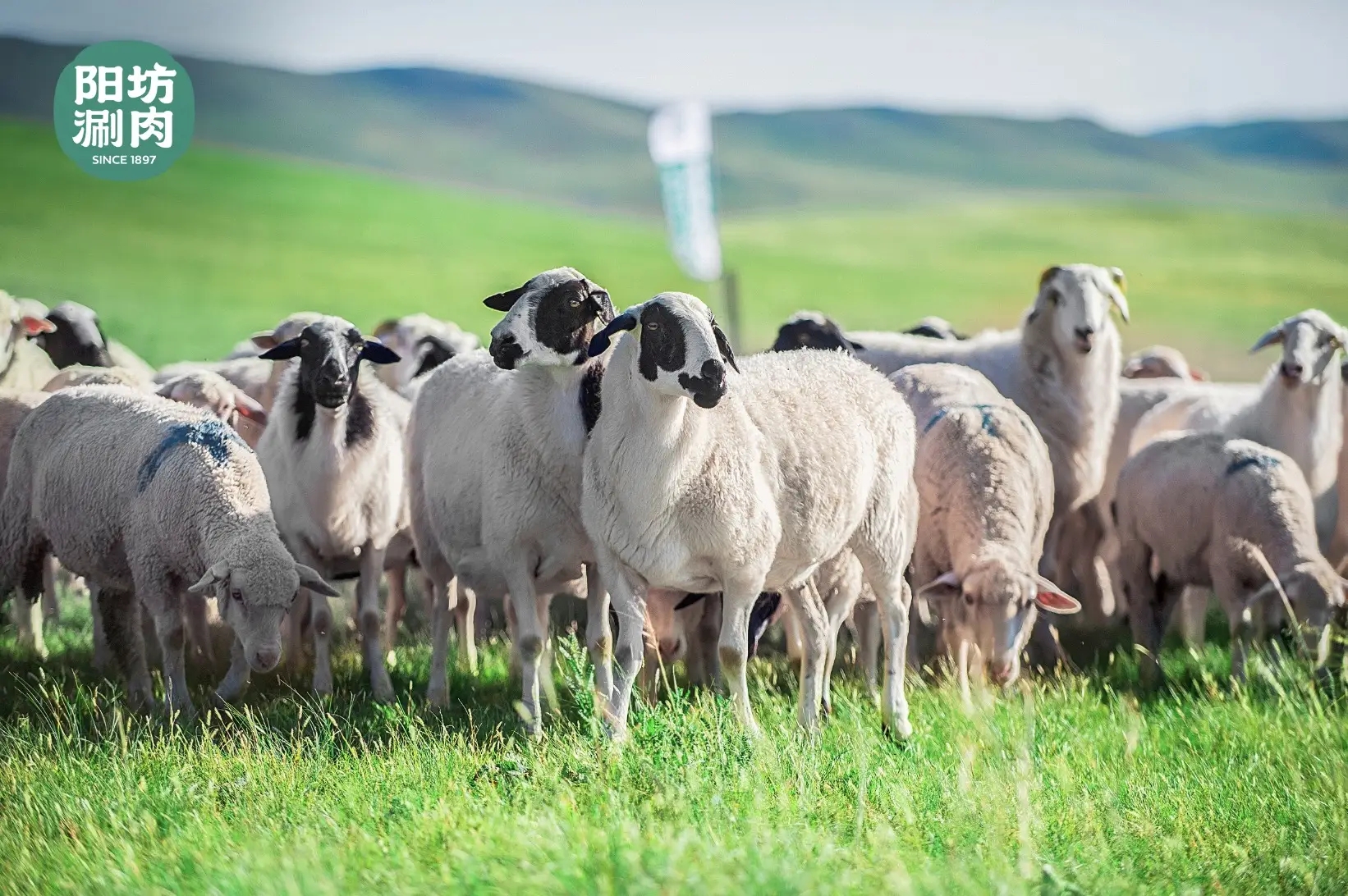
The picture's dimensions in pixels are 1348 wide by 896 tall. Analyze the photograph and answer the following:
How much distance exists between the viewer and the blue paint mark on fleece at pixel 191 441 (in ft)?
21.5

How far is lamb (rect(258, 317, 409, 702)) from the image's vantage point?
7.05 m

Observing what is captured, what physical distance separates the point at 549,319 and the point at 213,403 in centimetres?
306

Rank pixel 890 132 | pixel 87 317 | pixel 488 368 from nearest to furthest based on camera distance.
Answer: pixel 488 368
pixel 87 317
pixel 890 132

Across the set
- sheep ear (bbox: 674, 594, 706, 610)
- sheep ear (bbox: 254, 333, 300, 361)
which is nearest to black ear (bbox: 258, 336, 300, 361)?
sheep ear (bbox: 254, 333, 300, 361)

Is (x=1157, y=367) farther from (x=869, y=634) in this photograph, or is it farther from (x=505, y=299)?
(x=505, y=299)

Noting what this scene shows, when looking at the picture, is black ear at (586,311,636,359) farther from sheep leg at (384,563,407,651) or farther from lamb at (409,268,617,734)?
sheep leg at (384,563,407,651)

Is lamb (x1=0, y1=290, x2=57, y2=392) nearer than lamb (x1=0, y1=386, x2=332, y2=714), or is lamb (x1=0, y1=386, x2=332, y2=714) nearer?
lamb (x1=0, y1=386, x2=332, y2=714)

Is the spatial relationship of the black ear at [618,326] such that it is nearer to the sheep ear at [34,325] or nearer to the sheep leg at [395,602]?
the sheep leg at [395,602]

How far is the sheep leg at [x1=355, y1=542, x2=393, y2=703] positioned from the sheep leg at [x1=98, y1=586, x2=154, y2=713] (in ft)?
3.45

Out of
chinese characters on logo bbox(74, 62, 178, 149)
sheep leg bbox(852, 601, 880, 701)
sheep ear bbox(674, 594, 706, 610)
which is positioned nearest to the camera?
sheep ear bbox(674, 594, 706, 610)

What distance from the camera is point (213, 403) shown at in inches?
320

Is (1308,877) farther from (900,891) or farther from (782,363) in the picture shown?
(782,363)

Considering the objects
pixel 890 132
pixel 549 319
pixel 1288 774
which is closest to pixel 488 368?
pixel 549 319

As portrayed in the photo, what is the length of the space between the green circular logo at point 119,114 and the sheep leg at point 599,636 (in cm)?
524
